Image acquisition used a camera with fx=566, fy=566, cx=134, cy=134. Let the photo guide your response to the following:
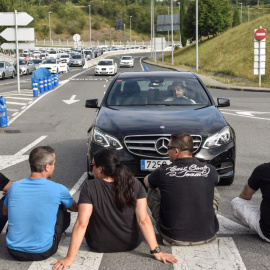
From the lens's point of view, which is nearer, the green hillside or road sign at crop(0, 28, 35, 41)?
road sign at crop(0, 28, 35, 41)

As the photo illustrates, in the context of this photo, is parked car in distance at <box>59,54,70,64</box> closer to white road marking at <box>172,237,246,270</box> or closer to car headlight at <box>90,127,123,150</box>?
car headlight at <box>90,127,123,150</box>

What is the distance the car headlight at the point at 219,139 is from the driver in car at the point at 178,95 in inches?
53.0

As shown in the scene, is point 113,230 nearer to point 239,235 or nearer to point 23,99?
point 239,235

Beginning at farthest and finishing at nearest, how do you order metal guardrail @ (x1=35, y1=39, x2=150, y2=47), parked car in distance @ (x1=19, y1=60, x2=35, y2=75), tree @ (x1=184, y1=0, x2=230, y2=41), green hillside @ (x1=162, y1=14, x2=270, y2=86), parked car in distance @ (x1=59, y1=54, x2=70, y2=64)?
1. metal guardrail @ (x1=35, y1=39, x2=150, y2=47)
2. tree @ (x1=184, y1=0, x2=230, y2=41)
3. parked car in distance @ (x1=59, y1=54, x2=70, y2=64)
4. parked car in distance @ (x1=19, y1=60, x2=35, y2=75)
5. green hillside @ (x1=162, y1=14, x2=270, y2=86)

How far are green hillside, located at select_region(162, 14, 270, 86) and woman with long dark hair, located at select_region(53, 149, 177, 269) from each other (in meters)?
42.5

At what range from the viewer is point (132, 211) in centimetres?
521

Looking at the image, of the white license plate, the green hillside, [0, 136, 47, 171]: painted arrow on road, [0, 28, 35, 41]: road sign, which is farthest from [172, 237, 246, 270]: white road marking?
the green hillside

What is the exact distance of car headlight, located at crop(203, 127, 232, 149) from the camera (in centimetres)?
761

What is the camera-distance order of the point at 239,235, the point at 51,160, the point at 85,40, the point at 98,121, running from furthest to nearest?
the point at 85,40
the point at 98,121
the point at 239,235
the point at 51,160

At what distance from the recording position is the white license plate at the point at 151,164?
747 cm

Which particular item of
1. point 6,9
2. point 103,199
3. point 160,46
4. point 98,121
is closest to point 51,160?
point 103,199

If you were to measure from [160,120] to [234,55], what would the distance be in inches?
2181

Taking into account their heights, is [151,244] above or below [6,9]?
below

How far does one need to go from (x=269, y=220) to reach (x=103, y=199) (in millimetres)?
1674
